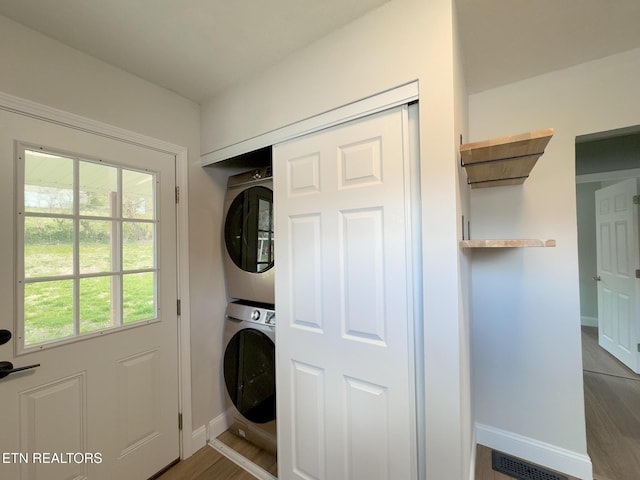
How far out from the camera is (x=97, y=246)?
1.38m

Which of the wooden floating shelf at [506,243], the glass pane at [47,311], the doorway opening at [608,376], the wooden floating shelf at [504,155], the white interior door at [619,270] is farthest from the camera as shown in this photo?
the white interior door at [619,270]

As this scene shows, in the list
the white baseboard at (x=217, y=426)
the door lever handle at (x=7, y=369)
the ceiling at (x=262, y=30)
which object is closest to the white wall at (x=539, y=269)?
the ceiling at (x=262, y=30)

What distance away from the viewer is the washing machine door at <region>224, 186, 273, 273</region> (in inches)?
66.2

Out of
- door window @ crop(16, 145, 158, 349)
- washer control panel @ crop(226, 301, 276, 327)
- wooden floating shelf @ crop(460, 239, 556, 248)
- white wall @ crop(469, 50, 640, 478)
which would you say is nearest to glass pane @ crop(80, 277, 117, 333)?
door window @ crop(16, 145, 158, 349)

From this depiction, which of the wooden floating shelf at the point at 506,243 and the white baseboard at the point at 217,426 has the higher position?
the wooden floating shelf at the point at 506,243

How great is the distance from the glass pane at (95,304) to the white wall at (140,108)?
0.45m

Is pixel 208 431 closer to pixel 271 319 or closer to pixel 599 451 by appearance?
pixel 271 319

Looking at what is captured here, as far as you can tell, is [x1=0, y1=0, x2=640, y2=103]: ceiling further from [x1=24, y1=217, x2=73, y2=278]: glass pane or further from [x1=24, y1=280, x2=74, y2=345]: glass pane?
[x1=24, y1=280, x2=74, y2=345]: glass pane

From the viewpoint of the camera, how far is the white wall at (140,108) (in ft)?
3.84

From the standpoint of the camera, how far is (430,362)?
100cm

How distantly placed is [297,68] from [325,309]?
121 centimetres

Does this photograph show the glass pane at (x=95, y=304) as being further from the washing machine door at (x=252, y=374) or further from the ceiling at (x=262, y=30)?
the ceiling at (x=262, y=30)

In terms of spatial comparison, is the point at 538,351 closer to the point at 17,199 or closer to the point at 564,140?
the point at 564,140

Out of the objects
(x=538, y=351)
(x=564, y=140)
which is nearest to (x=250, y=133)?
(x=564, y=140)
